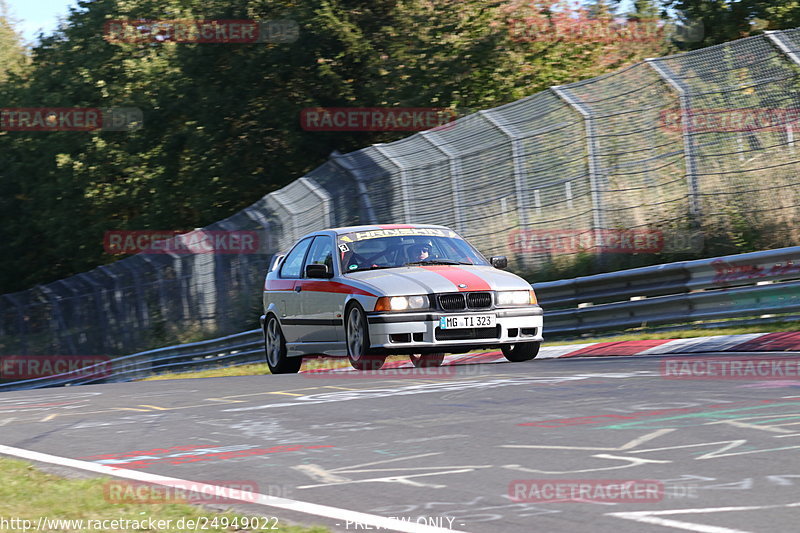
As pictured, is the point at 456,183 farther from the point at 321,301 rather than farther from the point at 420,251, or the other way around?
the point at 321,301

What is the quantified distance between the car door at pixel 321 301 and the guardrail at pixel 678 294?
3742mm

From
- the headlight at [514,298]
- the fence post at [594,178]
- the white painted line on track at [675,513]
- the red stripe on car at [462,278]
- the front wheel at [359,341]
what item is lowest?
the white painted line on track at [675,513]

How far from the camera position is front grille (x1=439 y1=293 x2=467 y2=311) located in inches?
480

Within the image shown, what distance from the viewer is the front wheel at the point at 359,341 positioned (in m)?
12.5

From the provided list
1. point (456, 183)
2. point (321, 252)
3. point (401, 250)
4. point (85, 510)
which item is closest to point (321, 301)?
point (321, 252)

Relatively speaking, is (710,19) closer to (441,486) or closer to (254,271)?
(254,271)

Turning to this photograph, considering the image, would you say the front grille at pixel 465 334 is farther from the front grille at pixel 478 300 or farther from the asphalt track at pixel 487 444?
the asphalt track at pixel 487 444

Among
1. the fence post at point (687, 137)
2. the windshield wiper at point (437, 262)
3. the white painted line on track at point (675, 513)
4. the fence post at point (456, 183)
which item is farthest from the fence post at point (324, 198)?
the white painted line on track at point (675, 513)

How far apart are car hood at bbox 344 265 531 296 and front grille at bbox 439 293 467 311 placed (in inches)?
2.5

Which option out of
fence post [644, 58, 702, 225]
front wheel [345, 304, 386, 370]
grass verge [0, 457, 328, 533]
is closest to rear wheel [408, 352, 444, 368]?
front wheel [345, 304, 386, 370]

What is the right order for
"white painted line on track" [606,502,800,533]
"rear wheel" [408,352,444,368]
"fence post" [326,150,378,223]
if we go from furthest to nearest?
"fence post" [326,150,378,223] → "rear wheel" [408,352,444,368] → "white painted line on track" [606,502,800,533]

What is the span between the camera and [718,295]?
45.4 feet

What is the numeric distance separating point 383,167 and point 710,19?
8.80 meters

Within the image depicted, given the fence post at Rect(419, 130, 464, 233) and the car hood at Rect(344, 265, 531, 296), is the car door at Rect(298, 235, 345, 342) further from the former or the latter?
the fence post at Rect(419, 130, 464, 233)
